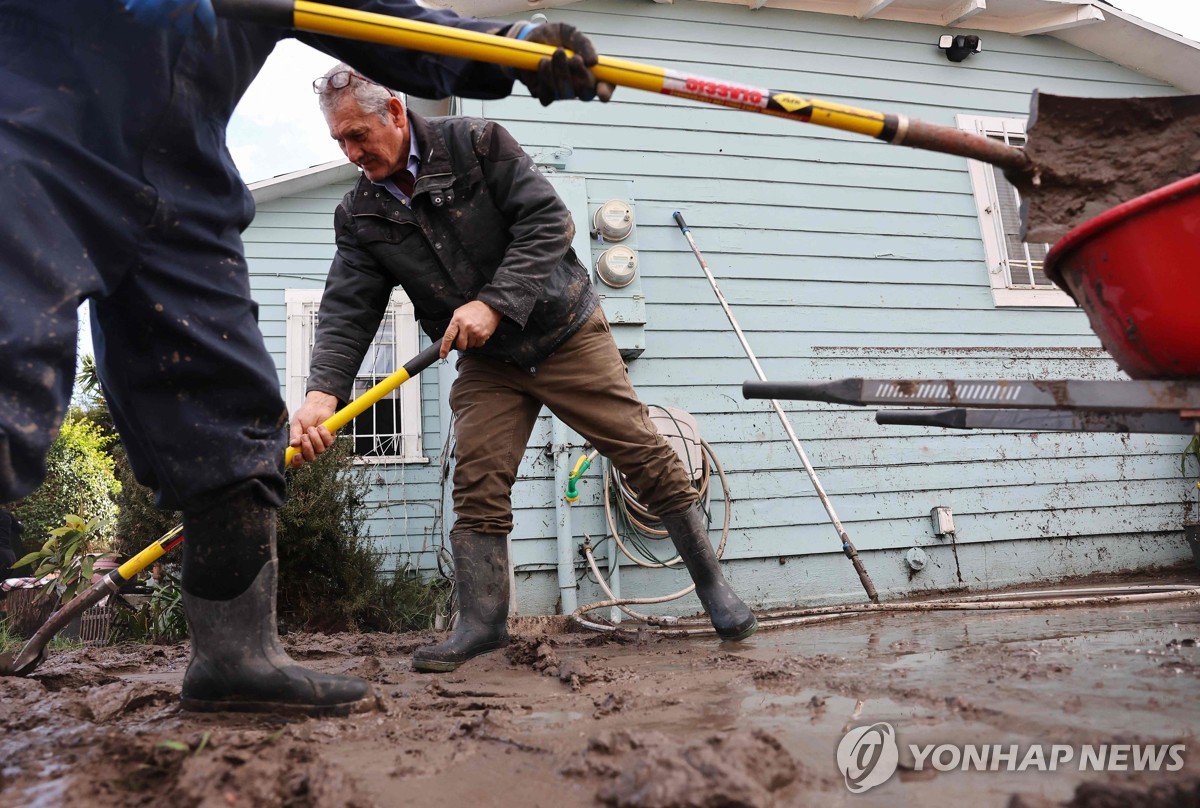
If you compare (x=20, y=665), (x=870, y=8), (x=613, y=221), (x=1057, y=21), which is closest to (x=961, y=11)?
(x=870, y=8)

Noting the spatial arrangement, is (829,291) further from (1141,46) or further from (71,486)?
(71,486)

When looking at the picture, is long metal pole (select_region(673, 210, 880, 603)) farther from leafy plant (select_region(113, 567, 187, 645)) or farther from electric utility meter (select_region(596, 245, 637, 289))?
leafy plant (select_region(113, 567, 187, 645))

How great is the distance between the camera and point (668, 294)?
192 inches

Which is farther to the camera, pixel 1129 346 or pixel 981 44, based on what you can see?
pixel 981 44

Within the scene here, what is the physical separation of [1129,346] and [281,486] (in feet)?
6.10

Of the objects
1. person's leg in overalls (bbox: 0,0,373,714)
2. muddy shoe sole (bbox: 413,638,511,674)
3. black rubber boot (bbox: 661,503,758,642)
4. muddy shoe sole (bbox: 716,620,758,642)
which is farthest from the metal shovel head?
muddy shoe sole (bbox: 413,638,511,674)

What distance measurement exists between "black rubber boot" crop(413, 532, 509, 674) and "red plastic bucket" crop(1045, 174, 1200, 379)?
1855 millimetres

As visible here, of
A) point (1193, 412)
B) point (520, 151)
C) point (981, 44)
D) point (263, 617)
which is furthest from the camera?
point (981, 44)

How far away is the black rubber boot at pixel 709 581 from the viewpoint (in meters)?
2.91

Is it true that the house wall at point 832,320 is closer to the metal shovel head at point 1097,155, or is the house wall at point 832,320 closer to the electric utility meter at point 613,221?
the electric utility meter at point 613,221

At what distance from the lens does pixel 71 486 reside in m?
9.53

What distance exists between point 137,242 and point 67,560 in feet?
11.2

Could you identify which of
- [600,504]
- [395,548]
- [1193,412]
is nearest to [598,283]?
[600,504]

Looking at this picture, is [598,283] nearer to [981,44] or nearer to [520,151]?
[520,151]
